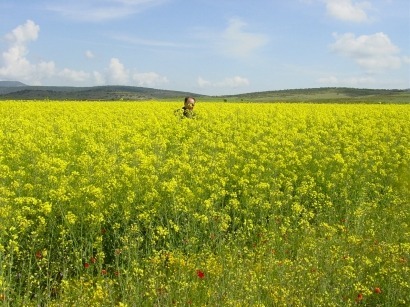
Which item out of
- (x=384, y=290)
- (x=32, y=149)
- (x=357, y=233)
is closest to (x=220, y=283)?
(x=384, y=290)

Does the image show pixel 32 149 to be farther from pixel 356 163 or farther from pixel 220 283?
pixel 356 163

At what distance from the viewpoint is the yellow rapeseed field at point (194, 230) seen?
5.66 m

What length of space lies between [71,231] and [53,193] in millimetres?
1033

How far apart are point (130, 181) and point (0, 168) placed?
7.58 ft

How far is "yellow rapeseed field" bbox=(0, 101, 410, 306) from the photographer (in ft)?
18.6

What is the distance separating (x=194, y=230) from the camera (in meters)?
7.29

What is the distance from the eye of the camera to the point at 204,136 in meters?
14.4

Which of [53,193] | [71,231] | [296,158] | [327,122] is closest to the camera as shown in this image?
[71,231]

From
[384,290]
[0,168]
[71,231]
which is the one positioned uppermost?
[0,168]

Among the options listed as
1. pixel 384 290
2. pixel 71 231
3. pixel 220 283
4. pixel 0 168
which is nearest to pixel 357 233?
pixel 384 290

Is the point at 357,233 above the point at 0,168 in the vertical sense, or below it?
below

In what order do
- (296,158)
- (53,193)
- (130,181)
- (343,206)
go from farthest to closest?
(296,158) → (343,206) → (130,181) → (53,193)

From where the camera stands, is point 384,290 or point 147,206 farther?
point 147,206

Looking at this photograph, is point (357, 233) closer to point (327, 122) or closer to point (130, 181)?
point (130, 181)
